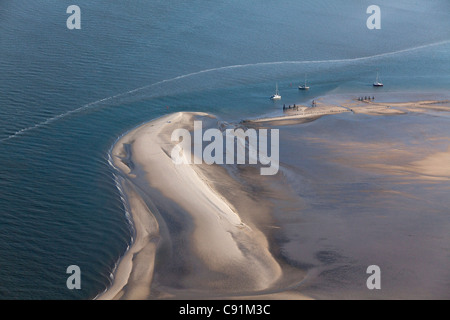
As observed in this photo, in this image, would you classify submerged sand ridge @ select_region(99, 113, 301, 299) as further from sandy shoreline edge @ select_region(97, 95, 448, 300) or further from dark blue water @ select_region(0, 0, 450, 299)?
dark blue water @ select_region(0, 0, 450, 299)

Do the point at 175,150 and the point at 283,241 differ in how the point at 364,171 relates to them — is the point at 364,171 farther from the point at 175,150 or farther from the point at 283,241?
the point at 175,150

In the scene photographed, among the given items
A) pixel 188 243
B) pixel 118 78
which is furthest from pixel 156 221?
pixel 118 78

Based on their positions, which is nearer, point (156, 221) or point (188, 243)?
point (188, 243)

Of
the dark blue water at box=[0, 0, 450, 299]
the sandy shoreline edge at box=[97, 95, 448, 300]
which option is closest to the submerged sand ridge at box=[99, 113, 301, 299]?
the sandy shoreline edge at box=[97, 95, 448, 300]

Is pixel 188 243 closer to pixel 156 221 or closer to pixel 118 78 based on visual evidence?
pixel 156 221

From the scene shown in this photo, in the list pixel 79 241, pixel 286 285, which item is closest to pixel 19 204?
pixel 79 241

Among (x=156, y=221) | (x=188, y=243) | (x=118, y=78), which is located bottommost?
(x=188, y=243)

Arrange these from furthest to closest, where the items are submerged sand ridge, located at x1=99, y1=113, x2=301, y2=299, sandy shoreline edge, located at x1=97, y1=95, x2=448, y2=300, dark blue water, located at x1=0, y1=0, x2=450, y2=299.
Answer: dark blue water, located at x1=0, y1=0, x2=450, y2=299, sandy shoreline edge, located at x1=97, y1=95, x2=448, y2=300, submerged sand ridge, located at x1=99, y1=113, x2=301, y2=299
